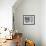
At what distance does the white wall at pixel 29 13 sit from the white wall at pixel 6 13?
129 centimetres

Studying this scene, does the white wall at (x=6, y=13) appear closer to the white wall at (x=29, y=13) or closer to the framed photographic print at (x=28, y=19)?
the white wall at (x=29, y=13)

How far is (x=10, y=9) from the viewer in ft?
14.6

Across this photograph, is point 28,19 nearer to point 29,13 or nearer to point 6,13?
point 29,13

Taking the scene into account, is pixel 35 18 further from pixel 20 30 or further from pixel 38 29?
pixel 20 30

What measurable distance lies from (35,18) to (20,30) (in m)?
0.96

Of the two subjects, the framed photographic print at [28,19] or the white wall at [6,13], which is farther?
the framed photographic print at [28,19]

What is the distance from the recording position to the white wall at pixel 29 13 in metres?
5.81

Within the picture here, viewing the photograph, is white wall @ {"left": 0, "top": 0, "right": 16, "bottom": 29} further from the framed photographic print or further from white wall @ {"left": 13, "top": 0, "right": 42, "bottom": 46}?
the framed photographic print

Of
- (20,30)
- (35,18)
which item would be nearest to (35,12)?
(35,18)

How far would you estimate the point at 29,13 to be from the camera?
5.81 m

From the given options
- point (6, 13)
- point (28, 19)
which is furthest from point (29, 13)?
point (6, 13)

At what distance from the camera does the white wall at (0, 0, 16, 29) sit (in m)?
4.45

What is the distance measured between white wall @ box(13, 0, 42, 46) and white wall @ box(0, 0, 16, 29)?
1.29 m

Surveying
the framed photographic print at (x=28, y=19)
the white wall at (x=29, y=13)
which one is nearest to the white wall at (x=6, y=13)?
the white wall at (x=29, y=13)
